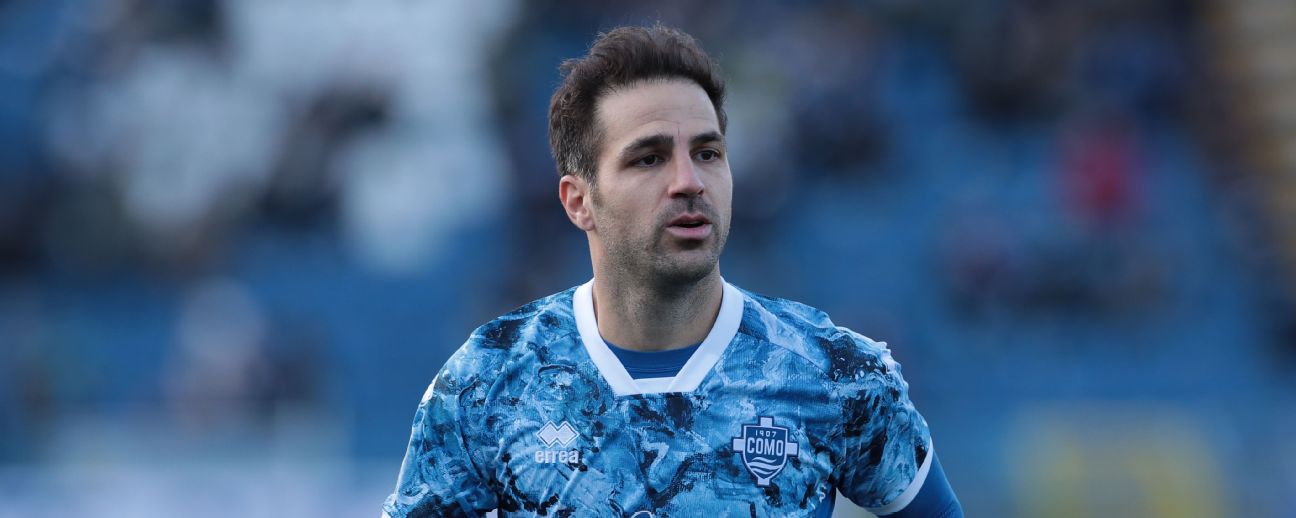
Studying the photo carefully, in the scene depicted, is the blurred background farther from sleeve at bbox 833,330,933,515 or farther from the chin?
the chin

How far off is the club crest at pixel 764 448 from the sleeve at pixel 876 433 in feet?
0.51

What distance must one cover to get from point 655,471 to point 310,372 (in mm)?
8111

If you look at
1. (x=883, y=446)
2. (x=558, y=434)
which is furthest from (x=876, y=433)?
(x=558, y=434)

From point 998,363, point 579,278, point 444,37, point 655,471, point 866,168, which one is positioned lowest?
point 655,471

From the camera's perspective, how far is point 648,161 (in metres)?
3.43

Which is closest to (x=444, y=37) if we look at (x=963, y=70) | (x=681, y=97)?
(x=963, y=70)

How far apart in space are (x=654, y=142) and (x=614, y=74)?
0.73 feet

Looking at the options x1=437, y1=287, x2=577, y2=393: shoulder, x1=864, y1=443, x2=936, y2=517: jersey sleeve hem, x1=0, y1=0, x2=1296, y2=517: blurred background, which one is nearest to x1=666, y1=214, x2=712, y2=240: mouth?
x1=437, y1=287, x2=577, y2=393: shoulder

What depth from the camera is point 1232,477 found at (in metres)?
10.1

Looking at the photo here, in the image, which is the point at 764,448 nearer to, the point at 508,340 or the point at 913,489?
the point at 913,489

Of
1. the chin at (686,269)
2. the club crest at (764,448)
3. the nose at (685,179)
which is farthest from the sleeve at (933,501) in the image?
the nose at (685,179)

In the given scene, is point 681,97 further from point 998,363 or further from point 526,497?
point 998,363

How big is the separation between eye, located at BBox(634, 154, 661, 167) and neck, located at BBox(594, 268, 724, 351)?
270 mm

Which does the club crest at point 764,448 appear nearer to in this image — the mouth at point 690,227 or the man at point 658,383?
the man at point 658,383
